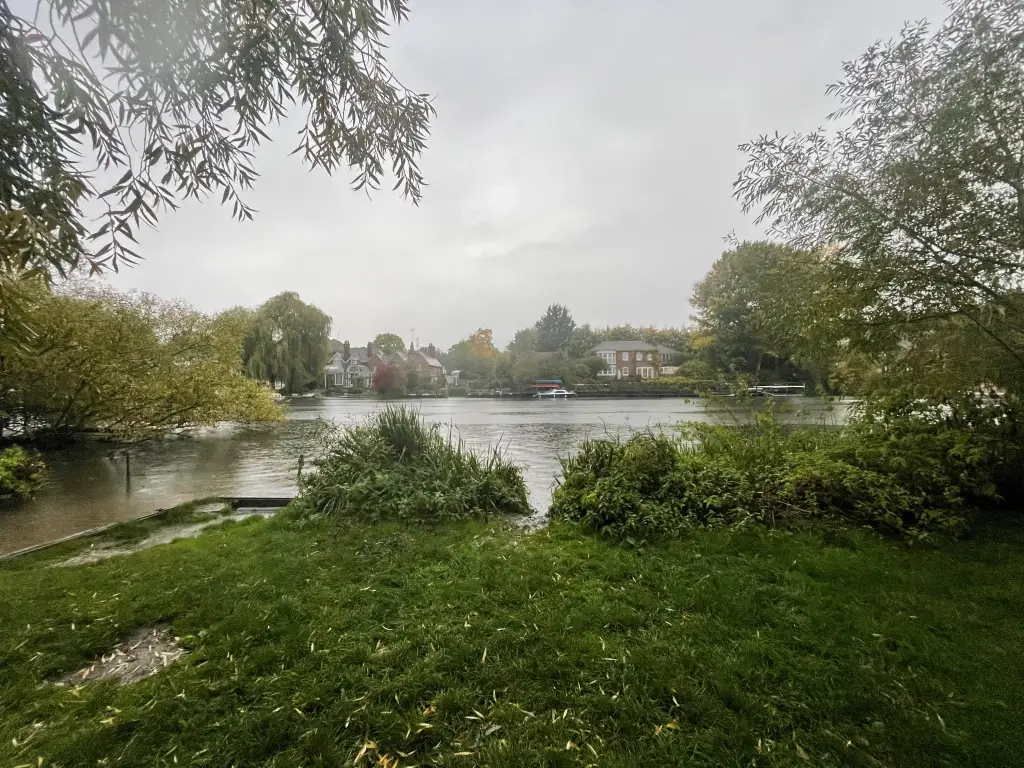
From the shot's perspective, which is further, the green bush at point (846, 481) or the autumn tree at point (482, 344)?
the autumn tree at point (482, 344)

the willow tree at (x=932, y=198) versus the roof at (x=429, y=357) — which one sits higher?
the roof at (x=429, y=357)

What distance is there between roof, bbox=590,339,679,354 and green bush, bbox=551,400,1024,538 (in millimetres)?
43774

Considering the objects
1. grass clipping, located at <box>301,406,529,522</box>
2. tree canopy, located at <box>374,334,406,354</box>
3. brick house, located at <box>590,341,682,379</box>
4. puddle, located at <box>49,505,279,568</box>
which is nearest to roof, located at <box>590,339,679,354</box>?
brick house, located at <box>590,341,682,379</box>

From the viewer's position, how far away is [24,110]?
7.06 ft

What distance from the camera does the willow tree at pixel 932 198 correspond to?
3.11 meters

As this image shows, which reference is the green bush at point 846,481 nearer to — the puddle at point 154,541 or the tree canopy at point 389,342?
the puddle at point 154,541

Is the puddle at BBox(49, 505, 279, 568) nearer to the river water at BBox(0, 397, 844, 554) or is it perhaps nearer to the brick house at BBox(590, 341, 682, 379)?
the river water at BBox(0, 397, 844, 554)

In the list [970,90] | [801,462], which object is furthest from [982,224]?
[801,462]

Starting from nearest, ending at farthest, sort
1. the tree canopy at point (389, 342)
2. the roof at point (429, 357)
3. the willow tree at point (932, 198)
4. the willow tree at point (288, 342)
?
1. the willow tree at point (932, 198)
2. the willow tree at point (288, 342)
3. the roof at point (429, 357)
4. the tree canopy at point (389, 342)

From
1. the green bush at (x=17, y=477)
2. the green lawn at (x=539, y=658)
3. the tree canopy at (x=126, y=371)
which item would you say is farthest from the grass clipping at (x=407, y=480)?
the tree canopy at (x=126, y=371)

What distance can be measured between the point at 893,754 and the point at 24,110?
4306 mm

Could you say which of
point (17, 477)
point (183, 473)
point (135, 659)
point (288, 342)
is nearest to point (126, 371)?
point (183, 473)

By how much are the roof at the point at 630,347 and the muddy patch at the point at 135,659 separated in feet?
155

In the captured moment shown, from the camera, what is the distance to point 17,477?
541 cm
